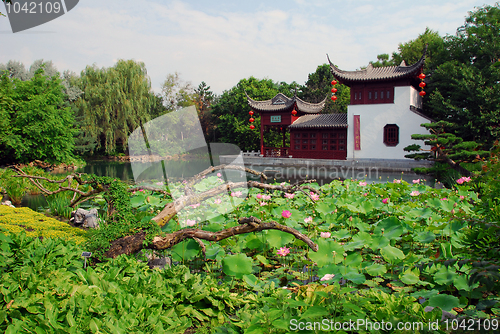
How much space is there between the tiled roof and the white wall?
48 centimetres

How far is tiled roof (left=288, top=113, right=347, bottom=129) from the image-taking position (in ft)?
44.8

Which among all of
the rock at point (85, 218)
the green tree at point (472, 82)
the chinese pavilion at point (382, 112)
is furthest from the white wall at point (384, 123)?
the rock at point (85, 218)

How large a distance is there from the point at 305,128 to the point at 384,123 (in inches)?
132

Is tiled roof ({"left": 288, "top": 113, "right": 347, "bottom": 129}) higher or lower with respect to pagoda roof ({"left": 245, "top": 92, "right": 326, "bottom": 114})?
lower

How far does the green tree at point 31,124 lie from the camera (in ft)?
33.6

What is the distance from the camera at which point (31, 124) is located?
10477 millimetres

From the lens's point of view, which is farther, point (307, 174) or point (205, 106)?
point (205, 106)

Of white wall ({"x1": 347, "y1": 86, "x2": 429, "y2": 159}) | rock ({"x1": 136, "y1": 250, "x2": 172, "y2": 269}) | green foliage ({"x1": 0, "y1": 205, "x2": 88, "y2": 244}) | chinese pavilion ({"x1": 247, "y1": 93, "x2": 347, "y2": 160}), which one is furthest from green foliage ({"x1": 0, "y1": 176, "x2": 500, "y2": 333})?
chinese pavilion ({"x1": 247, "y1": 93, "x2": 347, "y2": 160})

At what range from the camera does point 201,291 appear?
1.54 meters

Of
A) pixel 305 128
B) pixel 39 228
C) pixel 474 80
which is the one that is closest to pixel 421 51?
pixel 474 80

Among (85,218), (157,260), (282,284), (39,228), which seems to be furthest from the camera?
(85,218)

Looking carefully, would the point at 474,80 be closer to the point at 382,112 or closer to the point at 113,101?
the point at 382,112

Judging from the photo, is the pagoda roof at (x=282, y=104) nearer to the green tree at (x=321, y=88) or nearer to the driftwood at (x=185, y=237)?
the green tree at (x=321, y=88)

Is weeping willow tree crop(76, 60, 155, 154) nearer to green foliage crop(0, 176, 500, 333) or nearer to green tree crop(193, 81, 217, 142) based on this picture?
green tree crop(193, 81, 217, 142)
